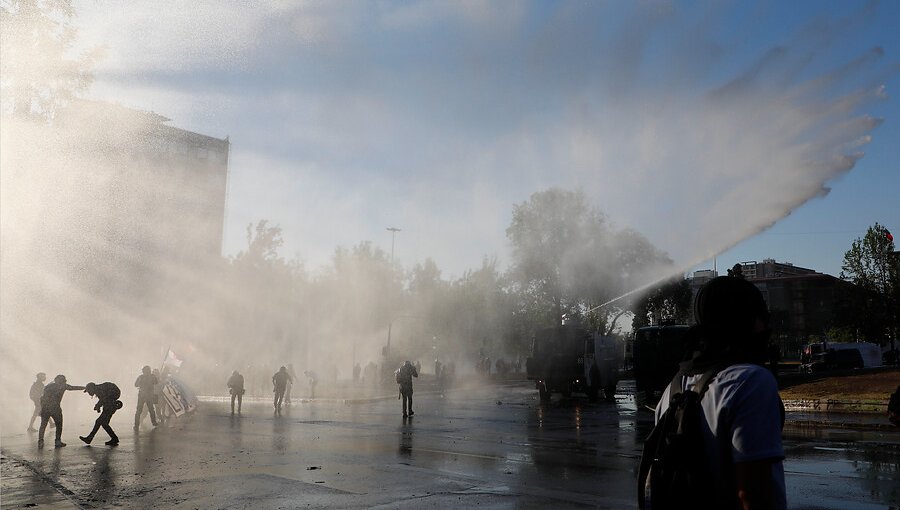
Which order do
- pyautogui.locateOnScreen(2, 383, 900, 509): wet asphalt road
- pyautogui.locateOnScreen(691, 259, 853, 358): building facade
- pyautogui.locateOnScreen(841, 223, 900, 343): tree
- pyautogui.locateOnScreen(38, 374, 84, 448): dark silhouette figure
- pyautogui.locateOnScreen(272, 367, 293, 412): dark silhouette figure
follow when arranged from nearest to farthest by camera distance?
pyautogui.locateOnScreen(2, 383, 900, 509): wet asphalt road
pyautogui.locateOnScreen(38, 374, 84, 448): dark silhouette figure
pyautogui.locateOnScreen(272, 367, 293, 412): dark silhouette figure
pyautogui.locateOnScreen(841, 223, 900, 343): tree
pyautogui.locateOnScreen(691, 259, 853, 358): building facade

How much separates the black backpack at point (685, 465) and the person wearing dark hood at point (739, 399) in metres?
0.02

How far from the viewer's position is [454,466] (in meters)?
10.8

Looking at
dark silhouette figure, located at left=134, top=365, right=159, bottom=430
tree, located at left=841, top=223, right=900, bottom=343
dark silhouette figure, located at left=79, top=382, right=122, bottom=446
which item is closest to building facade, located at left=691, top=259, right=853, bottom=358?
tree, located at left=841, top=223, right=900, bottom=343

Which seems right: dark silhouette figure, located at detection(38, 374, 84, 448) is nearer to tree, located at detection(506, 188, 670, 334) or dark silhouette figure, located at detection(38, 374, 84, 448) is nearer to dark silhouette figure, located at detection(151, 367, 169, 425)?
dark silhouette figure, located at detection(151, 367, 169, 425)

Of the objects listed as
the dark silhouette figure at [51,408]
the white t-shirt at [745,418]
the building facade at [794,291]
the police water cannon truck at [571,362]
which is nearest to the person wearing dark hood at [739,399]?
the white t-shirt at [745,418]

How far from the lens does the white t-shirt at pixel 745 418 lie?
2.16m

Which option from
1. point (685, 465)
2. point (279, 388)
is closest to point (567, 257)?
point (279, 388)

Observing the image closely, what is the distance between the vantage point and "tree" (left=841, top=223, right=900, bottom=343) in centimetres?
4709

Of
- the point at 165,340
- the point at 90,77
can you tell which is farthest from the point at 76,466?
the point at 165,340

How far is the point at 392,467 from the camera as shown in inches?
422

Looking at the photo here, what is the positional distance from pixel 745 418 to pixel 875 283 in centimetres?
5626

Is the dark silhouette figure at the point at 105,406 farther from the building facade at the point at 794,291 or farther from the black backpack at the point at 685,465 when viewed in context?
the building facade at the point at 794,291

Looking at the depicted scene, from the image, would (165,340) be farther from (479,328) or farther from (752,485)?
(752,485)

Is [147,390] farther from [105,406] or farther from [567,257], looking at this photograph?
[567,257]
